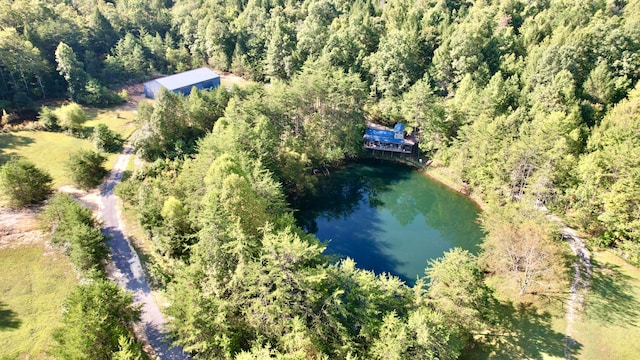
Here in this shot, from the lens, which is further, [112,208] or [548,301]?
[112,208]

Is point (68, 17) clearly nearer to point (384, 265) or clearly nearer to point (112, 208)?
point (112, 208)

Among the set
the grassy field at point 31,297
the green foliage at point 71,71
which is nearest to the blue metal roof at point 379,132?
the grassy field at point 31,297

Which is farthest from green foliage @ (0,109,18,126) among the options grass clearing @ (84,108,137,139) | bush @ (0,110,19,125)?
grass clearing @ (84,108,137,139)

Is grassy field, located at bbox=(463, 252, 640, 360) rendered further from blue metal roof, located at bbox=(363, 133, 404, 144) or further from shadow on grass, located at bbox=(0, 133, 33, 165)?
shadow on grass, located at bbox=(0, 133, 33, 165)

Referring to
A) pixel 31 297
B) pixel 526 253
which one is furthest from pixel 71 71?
pixel 526 253

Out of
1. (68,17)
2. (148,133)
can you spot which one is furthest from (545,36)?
(68,17)

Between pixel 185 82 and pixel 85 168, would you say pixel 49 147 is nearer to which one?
pixel 85 168
